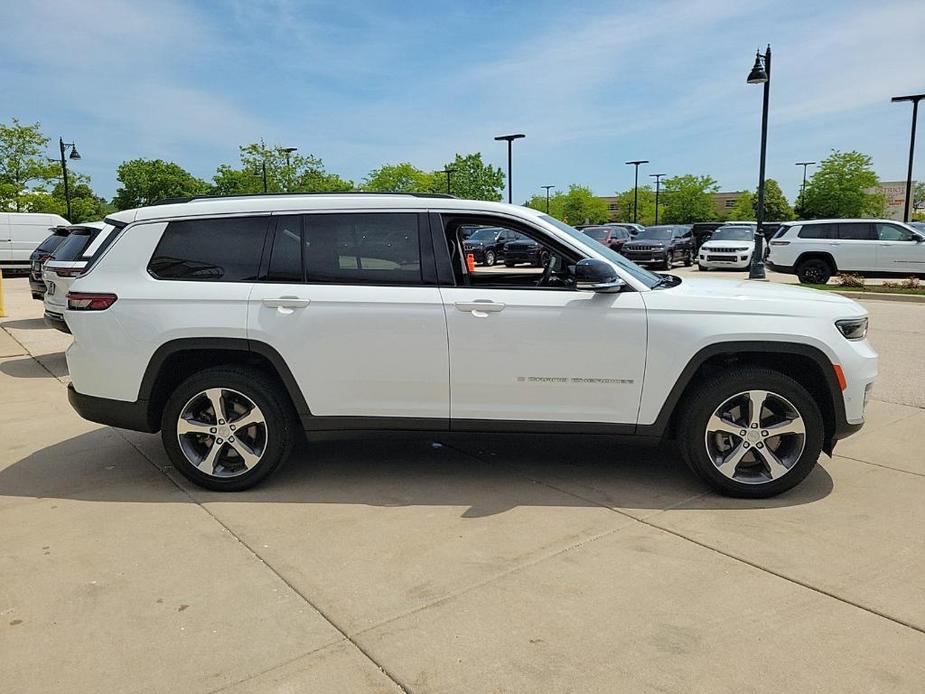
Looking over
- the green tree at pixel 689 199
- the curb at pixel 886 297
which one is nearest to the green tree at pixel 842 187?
the green tree at pixel 689 199

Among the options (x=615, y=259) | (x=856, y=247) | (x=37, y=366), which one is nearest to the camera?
(x=615, y=259)

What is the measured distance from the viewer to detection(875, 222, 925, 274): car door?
17.0 metres

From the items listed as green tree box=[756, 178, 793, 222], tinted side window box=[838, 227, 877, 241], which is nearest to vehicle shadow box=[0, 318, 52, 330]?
tinted side window box=[838, 227, 877, 241]

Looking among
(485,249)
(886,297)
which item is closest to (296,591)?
(485,249)

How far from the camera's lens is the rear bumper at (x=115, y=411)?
14.4ft

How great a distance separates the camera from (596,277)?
3996mm

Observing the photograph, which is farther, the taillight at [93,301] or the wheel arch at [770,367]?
the taillight at [93,301]

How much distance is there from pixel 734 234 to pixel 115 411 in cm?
2478

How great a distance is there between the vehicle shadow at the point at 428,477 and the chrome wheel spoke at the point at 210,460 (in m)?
0.17

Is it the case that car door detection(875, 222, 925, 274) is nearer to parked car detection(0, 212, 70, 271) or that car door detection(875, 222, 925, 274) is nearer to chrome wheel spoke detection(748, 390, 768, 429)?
chrome wheel spoke detection(748, 390, 768, 429)

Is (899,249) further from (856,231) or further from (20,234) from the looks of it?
(20,234)

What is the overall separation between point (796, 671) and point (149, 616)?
255cm

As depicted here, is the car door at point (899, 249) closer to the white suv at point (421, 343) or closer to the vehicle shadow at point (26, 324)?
the white suv at point (421, 343)

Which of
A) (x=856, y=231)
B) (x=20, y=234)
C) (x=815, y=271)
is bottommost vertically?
(x=815, y=271)
